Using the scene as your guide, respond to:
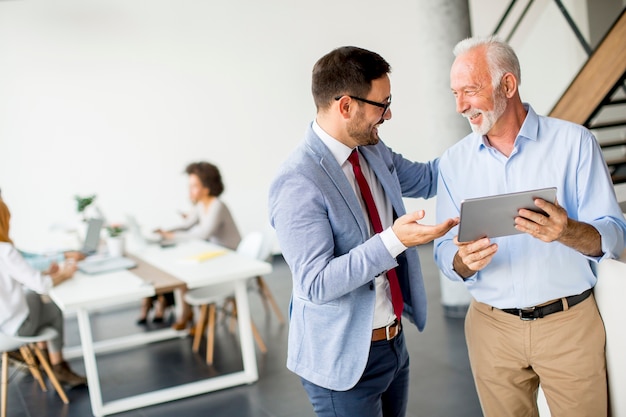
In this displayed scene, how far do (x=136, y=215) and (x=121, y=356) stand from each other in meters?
2.83

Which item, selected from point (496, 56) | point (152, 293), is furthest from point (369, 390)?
point (152, 293)

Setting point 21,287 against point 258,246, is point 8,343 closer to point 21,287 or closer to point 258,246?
point 21,287

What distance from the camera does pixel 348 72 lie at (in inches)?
83.1

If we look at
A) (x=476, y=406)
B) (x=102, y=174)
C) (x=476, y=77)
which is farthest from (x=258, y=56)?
(x=476, y=77)

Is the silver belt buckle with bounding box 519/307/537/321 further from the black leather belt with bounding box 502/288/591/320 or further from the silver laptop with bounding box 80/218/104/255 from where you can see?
the silver laptop with bounding box 80/218/104/255

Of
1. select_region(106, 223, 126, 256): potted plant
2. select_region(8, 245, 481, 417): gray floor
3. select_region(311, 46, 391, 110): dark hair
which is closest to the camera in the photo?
select_region(311, 46, 391, 110): dark hair

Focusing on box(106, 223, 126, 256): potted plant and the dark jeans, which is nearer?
the dark jeans

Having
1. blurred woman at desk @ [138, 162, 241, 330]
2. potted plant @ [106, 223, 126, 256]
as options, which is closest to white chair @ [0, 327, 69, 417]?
potted plant @ [106, 223, 126, 256]

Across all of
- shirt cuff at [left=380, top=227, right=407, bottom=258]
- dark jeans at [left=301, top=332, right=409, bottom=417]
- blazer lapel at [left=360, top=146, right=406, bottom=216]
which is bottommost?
dark jeans at [left=301, top=332, right=409, bottom=417]

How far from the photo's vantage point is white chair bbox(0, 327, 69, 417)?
4566 mm

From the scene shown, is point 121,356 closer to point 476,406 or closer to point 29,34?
point 476,406

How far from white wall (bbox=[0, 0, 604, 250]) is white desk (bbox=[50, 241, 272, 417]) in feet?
10.9

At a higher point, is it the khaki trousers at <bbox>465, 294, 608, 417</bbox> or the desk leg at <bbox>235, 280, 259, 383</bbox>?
the khaki trousers at <bbox>465, 294, 608, 417</bbox>

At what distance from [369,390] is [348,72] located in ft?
3.10
